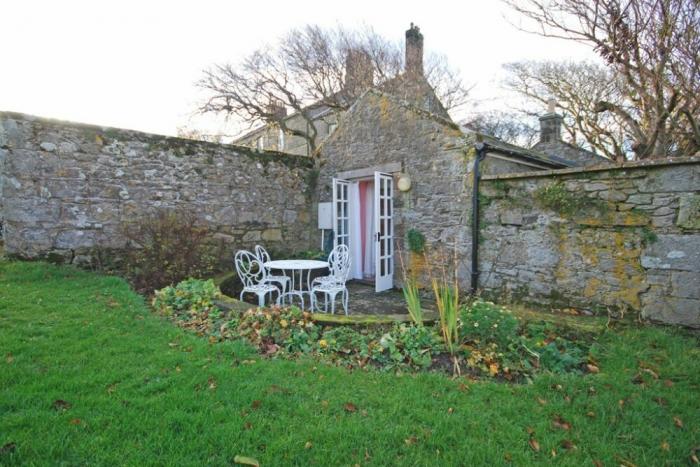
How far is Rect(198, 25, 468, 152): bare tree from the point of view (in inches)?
497

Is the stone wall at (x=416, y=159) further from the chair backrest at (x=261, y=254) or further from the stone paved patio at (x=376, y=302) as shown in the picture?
the chair backrest at (x=261, y=254)

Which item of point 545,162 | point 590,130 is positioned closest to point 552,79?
point 590,130

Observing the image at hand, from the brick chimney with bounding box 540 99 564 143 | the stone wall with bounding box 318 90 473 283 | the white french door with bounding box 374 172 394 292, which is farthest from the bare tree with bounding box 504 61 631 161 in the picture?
the white french door with bounding box 374 172 394 292

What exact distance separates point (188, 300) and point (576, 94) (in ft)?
43.6

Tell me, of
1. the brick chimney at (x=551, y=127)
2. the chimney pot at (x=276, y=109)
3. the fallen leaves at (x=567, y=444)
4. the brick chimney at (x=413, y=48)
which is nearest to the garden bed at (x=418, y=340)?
the fallen leaves at (x=567, y=444)

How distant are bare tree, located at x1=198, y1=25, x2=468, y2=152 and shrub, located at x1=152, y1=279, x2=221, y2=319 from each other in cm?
979

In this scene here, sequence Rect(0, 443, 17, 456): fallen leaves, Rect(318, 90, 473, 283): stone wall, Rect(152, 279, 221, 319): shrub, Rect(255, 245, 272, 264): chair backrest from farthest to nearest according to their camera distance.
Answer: Rect(318, 90, 473, 283): stone wall, Rect(255, 245, 272, 264): chair backrest, Rect(152, 279, 221, 319): shrub, Rect(0, 443, 17, 456): fallen leaves

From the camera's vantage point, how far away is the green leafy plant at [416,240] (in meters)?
6.37

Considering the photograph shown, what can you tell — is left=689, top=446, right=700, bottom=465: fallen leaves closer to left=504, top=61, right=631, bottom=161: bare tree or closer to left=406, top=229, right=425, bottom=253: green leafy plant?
left=406, top=229, right=425, bottom=253: green leafy plant

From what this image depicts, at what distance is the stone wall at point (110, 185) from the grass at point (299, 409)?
8.99ft

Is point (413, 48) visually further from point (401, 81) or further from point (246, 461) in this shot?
point (246, 461)

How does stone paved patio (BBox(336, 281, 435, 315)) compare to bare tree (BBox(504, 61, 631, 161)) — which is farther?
bare tree (BBox(504, 61, 631, 161))

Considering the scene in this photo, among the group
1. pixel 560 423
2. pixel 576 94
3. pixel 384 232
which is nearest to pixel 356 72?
pixel 576 94

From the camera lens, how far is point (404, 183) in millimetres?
6559
